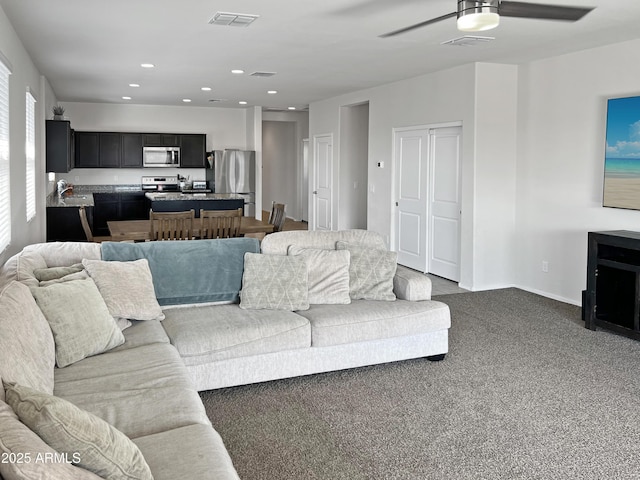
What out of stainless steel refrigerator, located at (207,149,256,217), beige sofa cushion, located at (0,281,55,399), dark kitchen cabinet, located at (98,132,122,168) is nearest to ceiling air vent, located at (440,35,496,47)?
beige sofa cushion, located at (0,281,55,399)

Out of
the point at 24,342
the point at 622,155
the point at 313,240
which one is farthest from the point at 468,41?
the point at 24,342

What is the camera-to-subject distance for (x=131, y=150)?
1115 cm

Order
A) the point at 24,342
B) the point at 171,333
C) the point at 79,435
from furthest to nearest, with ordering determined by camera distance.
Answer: the point at 171,333 → the point at 24,342 → the point at 79,435

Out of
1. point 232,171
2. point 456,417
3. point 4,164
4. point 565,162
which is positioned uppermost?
point 232,171

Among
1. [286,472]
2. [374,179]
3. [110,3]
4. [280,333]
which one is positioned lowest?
[286,472]

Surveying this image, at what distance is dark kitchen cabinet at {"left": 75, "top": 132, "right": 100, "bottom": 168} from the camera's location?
10.8 meters

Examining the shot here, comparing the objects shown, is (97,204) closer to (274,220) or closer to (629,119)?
(274,220)

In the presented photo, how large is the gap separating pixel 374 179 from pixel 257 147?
373cm

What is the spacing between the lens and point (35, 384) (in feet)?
7.66

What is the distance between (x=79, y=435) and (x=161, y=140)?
10.2 m

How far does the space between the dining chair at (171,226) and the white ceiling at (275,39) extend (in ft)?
5.29

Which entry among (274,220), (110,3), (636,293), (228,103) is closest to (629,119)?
(636,293)

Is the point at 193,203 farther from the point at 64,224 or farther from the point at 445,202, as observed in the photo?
the point at 445,202

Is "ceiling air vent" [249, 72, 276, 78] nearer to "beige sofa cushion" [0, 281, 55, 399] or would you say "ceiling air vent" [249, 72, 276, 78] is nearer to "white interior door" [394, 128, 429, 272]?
"white interior door" [394, 128, 429, 272]
